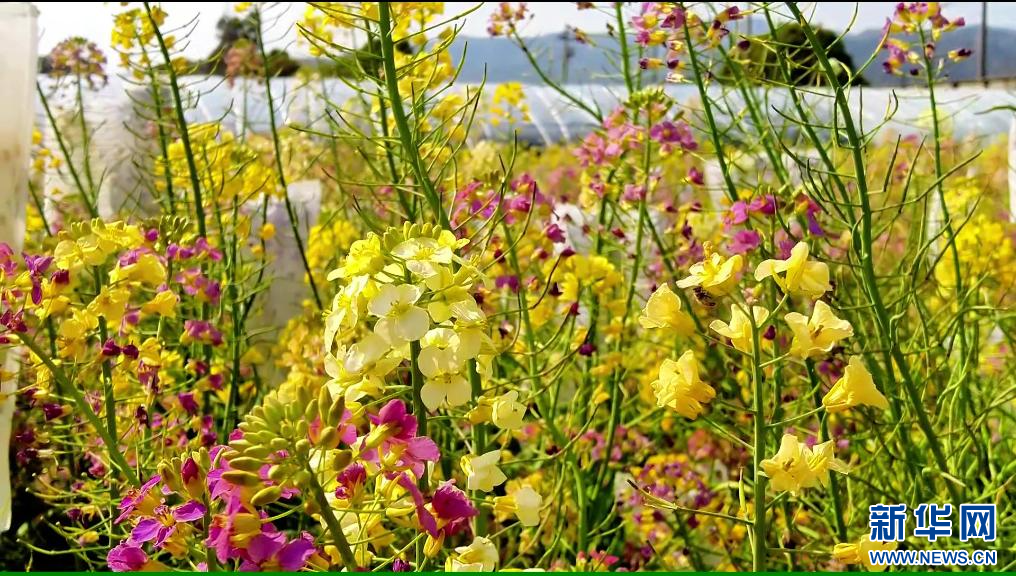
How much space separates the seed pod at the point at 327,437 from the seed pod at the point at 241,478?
4cm

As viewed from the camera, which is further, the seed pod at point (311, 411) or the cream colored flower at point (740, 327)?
the cream colored flower at point (740, 327)

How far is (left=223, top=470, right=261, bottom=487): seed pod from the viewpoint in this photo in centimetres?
55

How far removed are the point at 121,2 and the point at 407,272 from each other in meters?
1.28

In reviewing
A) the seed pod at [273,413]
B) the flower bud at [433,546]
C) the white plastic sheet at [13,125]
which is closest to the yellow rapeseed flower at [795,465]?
the flower bud at [433,546]

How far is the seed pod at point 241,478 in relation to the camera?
55cm

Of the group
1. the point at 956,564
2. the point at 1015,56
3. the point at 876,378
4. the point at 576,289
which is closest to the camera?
the point at 956,564

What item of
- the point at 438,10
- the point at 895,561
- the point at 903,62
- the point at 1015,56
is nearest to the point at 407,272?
the point at 895,561

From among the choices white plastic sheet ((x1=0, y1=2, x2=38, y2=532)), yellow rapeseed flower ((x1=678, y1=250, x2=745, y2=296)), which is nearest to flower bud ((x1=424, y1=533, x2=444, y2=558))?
yellow rapeseed flower ((x1=678, y1=250, x2=745, y2=296))

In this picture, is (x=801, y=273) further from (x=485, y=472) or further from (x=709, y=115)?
(x=709, y=115)

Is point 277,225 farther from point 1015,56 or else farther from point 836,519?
point 1015,56

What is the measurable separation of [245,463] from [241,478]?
1cm

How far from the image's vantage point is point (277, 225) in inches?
119

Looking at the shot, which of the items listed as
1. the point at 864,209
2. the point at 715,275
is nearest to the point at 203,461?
the point at 715,275

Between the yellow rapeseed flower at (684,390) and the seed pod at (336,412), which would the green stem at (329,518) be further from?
the yellow rapeseed flower at (684,390)
